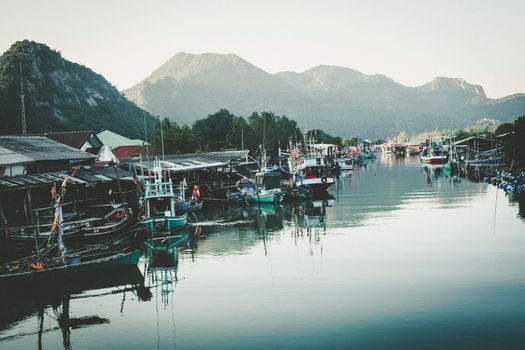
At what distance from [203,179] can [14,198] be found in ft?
103

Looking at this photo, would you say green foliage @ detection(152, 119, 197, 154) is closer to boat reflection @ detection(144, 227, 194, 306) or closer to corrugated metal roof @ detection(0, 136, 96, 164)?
corrugated metal roof @ detection(0, 136, 96, 164)

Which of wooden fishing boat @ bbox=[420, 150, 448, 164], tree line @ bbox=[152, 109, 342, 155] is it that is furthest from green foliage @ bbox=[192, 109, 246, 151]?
wooden fishing boat @ bbox=[420, 150, 448, 164]

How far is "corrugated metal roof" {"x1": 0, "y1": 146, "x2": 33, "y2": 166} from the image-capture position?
33.7 metres

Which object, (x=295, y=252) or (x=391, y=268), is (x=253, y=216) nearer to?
(x=295, y=252)

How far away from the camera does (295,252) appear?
30.0 meters

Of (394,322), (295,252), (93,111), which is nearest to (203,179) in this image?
(295,252)

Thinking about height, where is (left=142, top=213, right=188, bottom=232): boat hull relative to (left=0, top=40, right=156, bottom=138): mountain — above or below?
below

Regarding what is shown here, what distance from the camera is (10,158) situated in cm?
3478

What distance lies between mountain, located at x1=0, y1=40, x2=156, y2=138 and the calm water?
65.5 meters

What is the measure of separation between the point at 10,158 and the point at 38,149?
5988 millimetres

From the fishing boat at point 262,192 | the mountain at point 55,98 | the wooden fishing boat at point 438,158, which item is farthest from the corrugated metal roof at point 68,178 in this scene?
the wooden fishing boat at point 438,158

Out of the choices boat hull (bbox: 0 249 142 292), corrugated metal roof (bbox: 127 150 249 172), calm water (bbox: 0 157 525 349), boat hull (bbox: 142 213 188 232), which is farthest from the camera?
corrugated metal roof (bbox: 127 150 249 172)

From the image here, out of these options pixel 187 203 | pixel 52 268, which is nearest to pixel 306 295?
pixel 52 268

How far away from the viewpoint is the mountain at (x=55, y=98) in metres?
89.2
